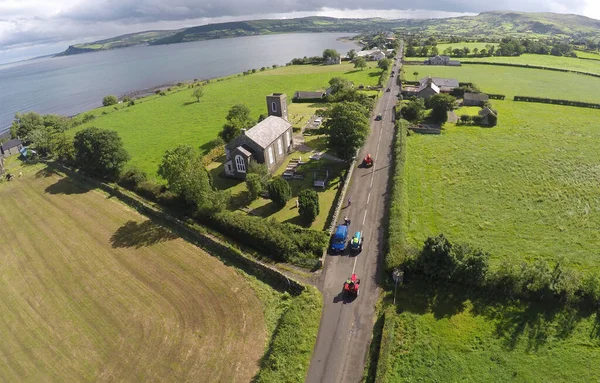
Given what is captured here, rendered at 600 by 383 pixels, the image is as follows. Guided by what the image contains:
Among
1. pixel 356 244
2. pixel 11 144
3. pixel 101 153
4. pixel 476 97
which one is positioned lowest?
pixel 11 144

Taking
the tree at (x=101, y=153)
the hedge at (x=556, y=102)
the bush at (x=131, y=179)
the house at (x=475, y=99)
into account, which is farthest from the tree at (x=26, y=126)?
the hedge at (x=556, y=102)

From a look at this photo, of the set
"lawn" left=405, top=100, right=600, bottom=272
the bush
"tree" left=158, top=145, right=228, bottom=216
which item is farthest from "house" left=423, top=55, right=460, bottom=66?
the bush

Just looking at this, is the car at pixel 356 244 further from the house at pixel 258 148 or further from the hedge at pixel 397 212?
the house at pixel 258 148

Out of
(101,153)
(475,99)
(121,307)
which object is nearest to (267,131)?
(101,153)

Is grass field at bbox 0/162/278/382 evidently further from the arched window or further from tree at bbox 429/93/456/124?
tree at bbox 429/93/456/124

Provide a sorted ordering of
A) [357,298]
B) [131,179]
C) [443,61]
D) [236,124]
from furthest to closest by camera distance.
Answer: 1. [443,61]
2. [236,124]
3. [131,179]
4. [357,298]

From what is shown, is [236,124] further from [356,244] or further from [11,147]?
[11,147]

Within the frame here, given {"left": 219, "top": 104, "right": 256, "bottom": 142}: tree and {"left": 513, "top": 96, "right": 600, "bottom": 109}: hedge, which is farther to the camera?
{"left": 513, "top": 96, "right": 600, "bottom": 109}: hedge
